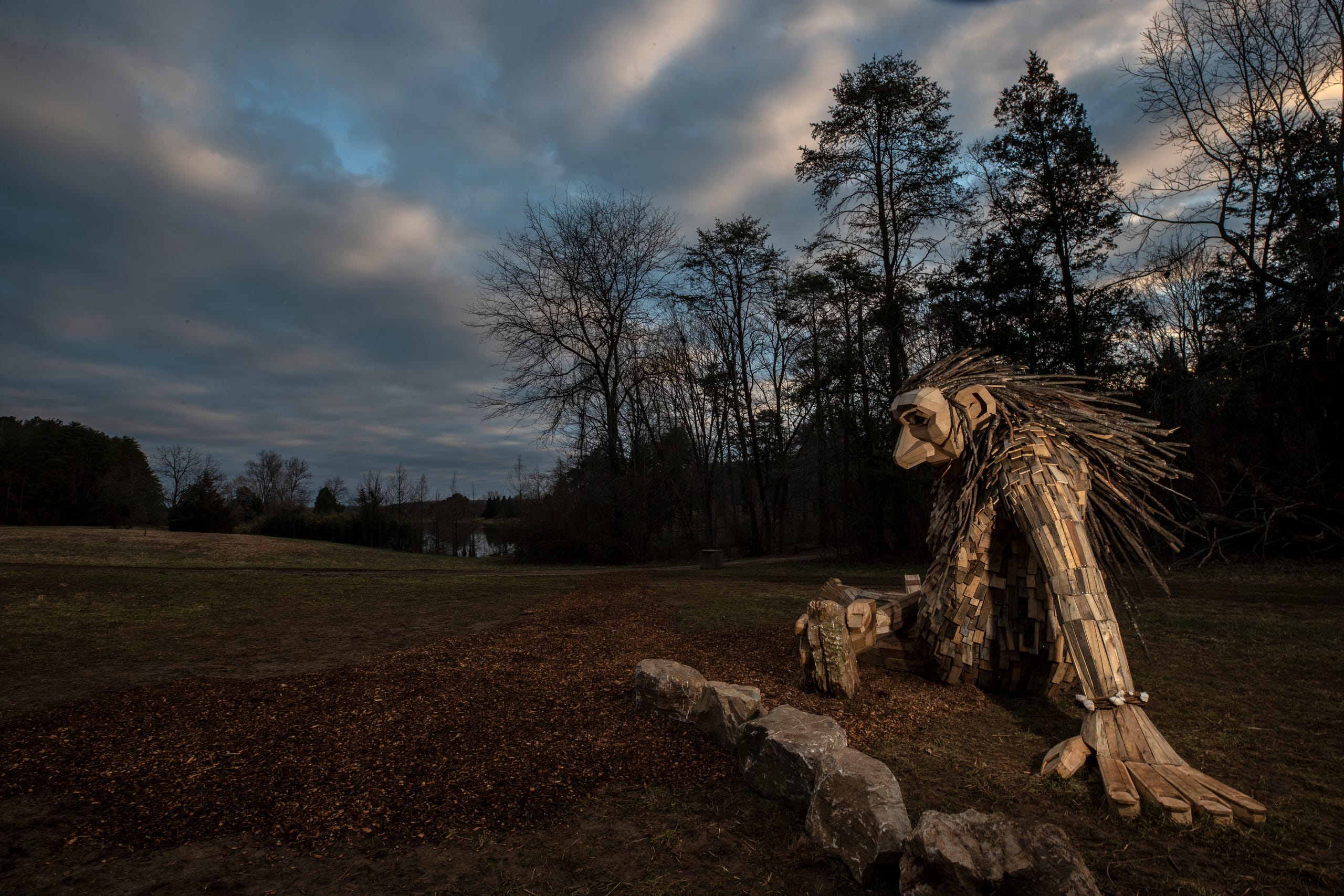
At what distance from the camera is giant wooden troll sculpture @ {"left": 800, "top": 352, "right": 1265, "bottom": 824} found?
3186 millimetres

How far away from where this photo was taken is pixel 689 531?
2267 cm

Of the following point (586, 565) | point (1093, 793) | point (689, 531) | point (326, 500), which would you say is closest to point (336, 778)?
point (1093, 793)

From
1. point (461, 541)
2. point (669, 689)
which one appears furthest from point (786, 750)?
point (461, 541)

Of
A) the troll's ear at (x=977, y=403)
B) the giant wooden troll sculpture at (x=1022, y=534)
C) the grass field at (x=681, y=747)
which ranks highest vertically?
the troll's ear at (x=977, y=403)

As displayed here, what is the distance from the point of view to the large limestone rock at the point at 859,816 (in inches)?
89.5

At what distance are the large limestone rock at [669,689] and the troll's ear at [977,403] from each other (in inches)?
98.2

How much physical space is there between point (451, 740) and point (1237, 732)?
4673mm

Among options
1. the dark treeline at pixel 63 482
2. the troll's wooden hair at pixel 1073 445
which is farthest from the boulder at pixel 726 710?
the dark treeline at pixel 63 482

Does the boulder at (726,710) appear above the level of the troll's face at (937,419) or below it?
below

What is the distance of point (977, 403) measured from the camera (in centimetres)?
402

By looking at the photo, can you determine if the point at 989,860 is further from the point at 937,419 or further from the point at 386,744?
the point at 386,744

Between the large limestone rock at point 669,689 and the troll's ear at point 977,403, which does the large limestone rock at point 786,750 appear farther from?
the troll's ear at point 977,403

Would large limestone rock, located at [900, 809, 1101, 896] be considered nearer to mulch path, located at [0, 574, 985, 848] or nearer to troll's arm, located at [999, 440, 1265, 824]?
troll's arm, located at [999, 440, 1265, 824]

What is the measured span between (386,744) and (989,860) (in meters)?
3.16
